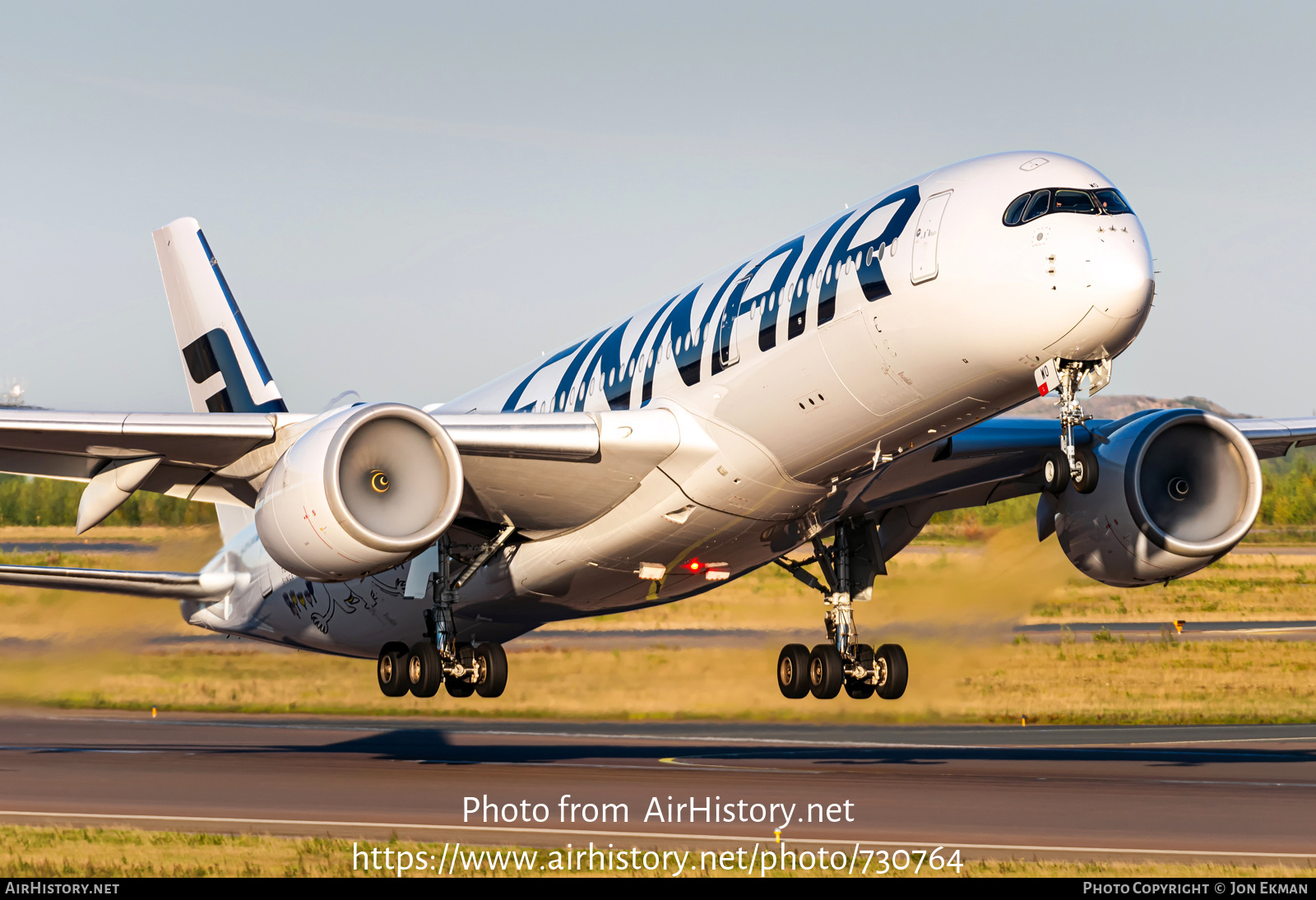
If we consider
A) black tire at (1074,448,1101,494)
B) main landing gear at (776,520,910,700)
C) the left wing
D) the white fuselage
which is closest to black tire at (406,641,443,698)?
the white fuselage

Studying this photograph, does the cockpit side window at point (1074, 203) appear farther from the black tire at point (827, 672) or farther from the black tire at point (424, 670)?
the black tire at point (424, 670)

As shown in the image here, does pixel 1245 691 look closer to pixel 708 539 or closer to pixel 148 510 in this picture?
pixel 708 539

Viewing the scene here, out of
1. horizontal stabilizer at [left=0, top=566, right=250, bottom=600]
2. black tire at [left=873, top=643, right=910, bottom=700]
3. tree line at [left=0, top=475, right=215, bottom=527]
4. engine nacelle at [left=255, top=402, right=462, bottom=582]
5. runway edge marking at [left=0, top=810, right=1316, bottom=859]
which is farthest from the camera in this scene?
tree line at [left=0, top=475, right=215, bottom=527]

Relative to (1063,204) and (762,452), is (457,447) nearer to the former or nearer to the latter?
(762,452)

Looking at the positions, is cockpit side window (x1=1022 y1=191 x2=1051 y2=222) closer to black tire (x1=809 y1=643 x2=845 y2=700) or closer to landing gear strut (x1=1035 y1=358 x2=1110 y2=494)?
landing gear strut (x1=1035 y1=358 x2=1110 y2=494)

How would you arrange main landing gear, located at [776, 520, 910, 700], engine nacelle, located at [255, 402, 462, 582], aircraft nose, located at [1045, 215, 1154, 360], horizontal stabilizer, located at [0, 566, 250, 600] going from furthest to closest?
1. horizontal stabilizer, located at [0, 566, 250, 600]
2. main landing gear, located at [776, 520, 910, 700]
3. engine nacelle, located at [255, 402, 462, 582]
4. aircraft nose, located at [1045, 215, 1154, 360]

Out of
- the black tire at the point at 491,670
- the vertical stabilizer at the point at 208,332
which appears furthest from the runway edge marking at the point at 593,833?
the vertical stabilizer at the point at 208,332

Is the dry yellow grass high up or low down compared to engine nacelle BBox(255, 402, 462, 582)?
down
